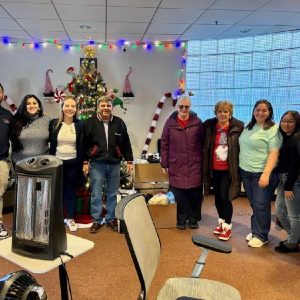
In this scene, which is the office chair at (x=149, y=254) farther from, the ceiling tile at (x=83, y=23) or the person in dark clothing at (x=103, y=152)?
the ceiling tile at (x=83, y=23)

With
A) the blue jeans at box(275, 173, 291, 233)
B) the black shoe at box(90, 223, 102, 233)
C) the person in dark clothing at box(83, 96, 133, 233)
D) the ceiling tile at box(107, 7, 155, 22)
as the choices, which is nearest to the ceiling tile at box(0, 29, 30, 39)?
the ceiling tile at box(107, 7, 155, 22)

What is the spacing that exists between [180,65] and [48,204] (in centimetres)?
414

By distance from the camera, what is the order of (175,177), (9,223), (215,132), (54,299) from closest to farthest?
1. (54,299)
2. (215,132)
3. (175,177)
4. (9,223)

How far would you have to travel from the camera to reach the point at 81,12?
347 cm

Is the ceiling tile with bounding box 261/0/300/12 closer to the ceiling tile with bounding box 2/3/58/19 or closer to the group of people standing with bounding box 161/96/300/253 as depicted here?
the group of people standing with bounding box 161/96/300/253

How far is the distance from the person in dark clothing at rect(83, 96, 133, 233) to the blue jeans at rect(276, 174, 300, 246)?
150 cm

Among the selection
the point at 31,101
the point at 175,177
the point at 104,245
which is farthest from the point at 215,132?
the point at 31,101

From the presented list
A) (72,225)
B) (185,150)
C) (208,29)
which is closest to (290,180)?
(185,150)

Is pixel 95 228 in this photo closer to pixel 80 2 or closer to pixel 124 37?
pixel 80 2

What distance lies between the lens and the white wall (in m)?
4.97

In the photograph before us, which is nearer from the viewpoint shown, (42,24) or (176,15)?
(176,15)

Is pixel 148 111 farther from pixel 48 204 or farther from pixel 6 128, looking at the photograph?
pixel 48 204

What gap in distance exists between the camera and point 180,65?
5.12m

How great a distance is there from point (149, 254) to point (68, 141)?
6.24ft
